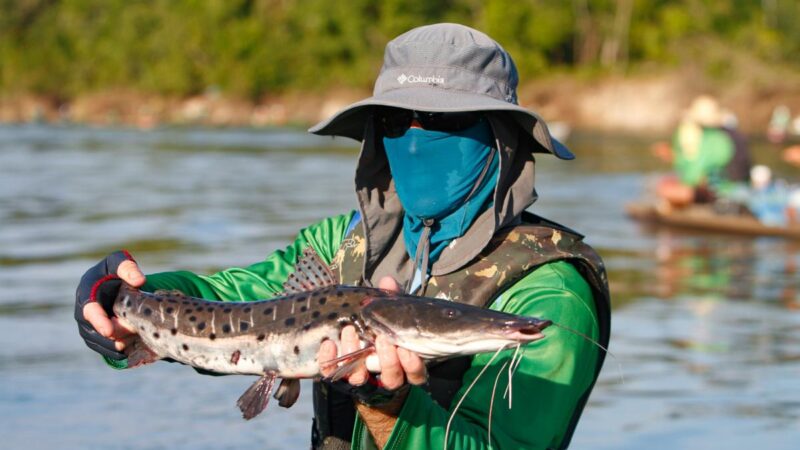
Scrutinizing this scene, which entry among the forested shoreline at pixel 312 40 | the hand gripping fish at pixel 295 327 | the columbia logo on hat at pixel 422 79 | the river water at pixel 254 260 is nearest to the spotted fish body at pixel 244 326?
the hand gripping fish at pixel 295 327

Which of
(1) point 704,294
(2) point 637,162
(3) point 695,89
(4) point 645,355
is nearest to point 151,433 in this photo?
(4) point 645,355

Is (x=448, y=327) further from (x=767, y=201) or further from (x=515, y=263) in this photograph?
(x=767, y=201)

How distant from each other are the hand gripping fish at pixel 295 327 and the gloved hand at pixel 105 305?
3cm

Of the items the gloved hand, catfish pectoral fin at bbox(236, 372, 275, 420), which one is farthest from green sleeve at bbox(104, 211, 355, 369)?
catfish pectoral fin at bbox(236, 372, 275, 420)

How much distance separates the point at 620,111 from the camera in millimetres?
65188

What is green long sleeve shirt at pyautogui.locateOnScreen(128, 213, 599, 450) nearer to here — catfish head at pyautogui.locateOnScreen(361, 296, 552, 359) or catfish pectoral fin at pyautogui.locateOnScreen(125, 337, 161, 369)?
catfish head at pyautogui.locateOnScreen(361, 296, 552, 359)

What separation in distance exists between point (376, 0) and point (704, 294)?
7519 cm

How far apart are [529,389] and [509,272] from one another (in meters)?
0.41

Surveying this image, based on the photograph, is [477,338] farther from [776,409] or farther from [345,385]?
[776,409]

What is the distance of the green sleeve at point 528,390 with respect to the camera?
10.9ft

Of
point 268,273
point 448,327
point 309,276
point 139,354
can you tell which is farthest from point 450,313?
point 268,273

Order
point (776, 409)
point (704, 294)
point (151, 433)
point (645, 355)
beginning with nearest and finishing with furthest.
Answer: point (151, 433)
point (776, 409)
point (645, 355)
point (704, 294)

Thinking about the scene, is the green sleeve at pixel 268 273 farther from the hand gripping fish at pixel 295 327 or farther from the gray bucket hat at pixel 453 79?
the gray bucket hat at pixel 453 79

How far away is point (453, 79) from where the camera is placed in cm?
380
